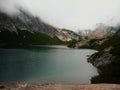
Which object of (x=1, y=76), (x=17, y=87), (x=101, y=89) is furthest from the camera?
(x=1, y=76)

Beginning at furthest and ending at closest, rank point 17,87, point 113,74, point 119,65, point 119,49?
point 119,49
point 119,65
point 113,74
point 17,87

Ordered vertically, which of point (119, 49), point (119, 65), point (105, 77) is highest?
point (119, 49)

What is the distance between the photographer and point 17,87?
56281 millimetres

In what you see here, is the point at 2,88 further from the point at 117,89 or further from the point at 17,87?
the point at 117,89

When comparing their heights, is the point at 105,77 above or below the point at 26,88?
above

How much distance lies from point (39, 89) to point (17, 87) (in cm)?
615

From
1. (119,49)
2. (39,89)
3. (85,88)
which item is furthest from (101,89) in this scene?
(119,49)

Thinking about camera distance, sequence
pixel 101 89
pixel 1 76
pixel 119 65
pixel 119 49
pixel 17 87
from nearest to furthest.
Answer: pixel 101 89
pixel 17 87
pixel 119 65
pixel 1 76
pixel 119 49

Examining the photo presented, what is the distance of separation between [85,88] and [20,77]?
51.8 meters

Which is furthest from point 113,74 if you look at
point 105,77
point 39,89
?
point 39,89

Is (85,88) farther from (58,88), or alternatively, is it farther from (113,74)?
(113,74)

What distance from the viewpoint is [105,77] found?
87.8 metres

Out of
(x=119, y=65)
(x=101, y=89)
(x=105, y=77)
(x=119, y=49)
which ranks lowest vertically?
(x=101, y=89)

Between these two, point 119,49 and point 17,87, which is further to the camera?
point 119,49
